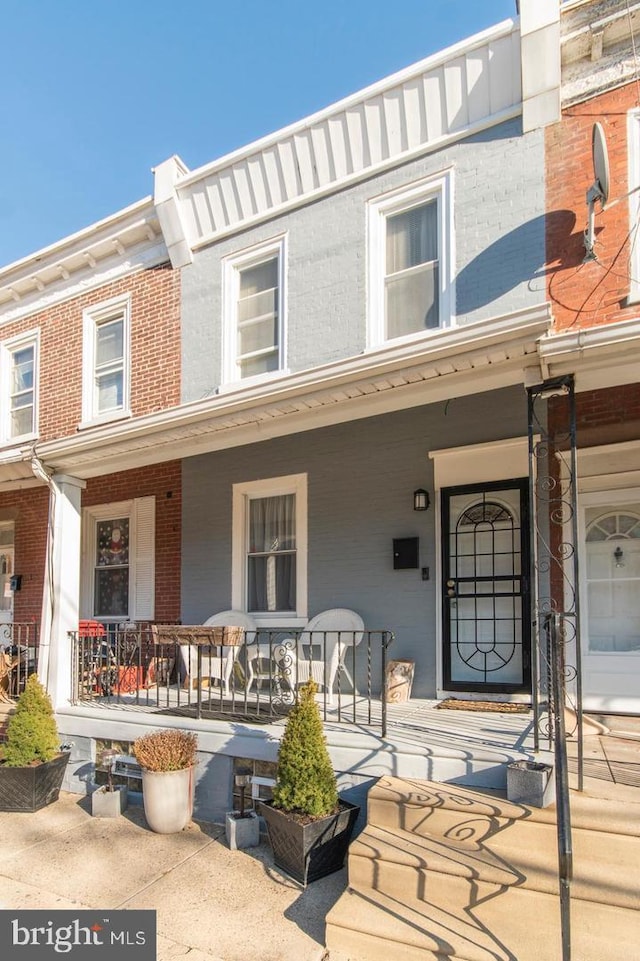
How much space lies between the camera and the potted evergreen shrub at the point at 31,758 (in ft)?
18.2

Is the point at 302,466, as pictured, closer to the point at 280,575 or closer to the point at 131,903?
the point at 280,575

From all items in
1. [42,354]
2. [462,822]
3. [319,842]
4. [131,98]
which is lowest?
[319,842]

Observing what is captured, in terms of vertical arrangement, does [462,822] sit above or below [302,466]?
below

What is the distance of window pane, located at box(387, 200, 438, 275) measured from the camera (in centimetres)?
583

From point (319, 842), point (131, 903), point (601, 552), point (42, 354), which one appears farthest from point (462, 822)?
point (42, 354)

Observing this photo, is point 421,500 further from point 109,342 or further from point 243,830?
point 109,342

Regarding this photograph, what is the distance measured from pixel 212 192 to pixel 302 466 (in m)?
3.12

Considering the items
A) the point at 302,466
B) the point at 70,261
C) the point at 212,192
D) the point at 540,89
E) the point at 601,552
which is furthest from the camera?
the point at 70,261

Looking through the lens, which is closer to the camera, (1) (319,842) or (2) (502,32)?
(1) (319,842)

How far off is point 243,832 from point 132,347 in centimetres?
533

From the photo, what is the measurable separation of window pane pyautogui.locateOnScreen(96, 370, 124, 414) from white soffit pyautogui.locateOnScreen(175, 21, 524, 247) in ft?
6.27

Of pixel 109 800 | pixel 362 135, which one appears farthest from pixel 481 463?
pixel 109 800

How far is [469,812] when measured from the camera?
12.4 ft

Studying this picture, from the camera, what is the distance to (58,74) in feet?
34.3
